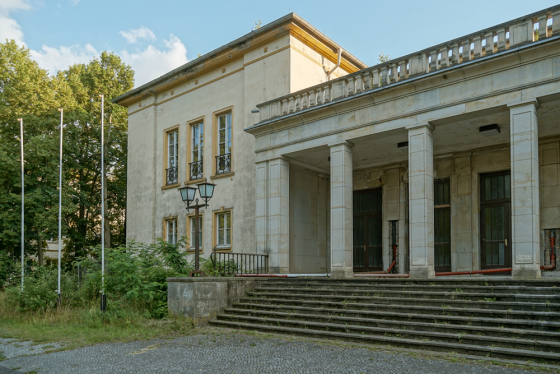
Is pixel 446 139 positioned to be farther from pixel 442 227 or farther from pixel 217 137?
pixel 217 137

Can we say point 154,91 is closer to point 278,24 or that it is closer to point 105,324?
point 278,24

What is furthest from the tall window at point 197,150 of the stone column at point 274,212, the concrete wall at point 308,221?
the stone column at point 274,212

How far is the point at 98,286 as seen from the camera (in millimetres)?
14617

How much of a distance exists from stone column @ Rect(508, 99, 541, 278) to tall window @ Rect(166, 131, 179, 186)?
50.1ft

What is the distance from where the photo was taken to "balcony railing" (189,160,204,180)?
21297 mm

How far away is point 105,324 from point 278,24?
468 inches

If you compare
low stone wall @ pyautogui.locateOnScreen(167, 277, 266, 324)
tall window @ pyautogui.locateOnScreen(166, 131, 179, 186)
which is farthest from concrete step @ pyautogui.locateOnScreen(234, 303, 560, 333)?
tall window @ pyautogui.locateOnScreen(166, 131, 179, 186)

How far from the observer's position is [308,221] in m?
18.7

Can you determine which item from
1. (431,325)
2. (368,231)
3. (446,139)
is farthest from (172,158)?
(431,325)

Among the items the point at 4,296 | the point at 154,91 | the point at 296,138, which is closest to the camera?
the point at 296,138

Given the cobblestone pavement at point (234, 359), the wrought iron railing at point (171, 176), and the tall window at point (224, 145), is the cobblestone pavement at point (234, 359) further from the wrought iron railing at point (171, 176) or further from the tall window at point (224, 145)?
the wrought iron railing at point (171, 176)

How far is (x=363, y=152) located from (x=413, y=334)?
805cm

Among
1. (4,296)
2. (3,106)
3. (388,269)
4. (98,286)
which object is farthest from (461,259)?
(3,106)

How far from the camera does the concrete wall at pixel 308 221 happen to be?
1800cm
